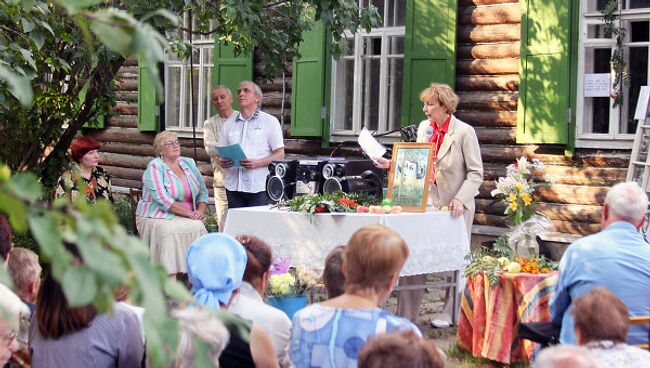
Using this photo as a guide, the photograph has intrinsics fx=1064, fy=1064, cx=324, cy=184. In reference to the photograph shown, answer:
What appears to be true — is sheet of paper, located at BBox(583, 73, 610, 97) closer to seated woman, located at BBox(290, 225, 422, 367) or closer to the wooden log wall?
the wooden log wall

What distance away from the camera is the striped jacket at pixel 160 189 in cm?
826

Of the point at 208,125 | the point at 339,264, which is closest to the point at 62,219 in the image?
the point at 339,264

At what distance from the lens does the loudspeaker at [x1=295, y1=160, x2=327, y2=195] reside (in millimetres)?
7445

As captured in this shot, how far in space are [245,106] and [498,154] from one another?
101 inches

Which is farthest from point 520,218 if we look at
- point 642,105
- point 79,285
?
point 79,285

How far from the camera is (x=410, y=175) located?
6.88 metres

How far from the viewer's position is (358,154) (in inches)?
413

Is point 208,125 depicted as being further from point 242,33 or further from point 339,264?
point 339,264

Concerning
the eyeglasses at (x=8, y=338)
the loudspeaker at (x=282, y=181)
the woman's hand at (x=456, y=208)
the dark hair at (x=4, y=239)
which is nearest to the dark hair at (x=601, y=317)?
the eyeglasses at (x=8, y=338)

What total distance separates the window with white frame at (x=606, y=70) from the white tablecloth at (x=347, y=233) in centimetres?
256

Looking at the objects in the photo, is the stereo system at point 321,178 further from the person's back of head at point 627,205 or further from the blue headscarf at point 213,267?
the blue headscarf at point 213,267

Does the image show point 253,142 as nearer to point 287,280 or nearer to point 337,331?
point 287,280

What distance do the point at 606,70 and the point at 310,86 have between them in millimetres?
3204

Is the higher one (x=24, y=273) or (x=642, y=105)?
(x=642, y=105)
